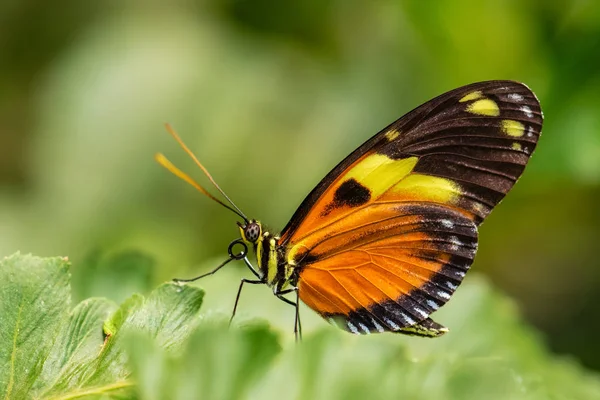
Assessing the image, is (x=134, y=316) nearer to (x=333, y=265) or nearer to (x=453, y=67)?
(x=333, y=265)

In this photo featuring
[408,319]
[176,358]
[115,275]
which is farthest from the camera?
[408,319]

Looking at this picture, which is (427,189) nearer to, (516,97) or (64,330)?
(516,97)

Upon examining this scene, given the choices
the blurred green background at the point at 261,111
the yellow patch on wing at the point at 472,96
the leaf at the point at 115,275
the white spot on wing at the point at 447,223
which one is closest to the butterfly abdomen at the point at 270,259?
the leaf at the point at 115,275

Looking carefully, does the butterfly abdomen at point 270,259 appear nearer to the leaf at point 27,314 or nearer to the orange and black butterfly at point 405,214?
the orange and black butterfly at point 405,214

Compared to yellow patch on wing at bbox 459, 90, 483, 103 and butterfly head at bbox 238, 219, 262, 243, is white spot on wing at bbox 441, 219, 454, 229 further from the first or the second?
butterfly head at bbox 238, 219, 262, 243

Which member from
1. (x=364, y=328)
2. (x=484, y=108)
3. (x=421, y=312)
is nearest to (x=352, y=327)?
(x=364, y=328)

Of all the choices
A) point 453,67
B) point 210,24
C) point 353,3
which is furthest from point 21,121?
point 453,67

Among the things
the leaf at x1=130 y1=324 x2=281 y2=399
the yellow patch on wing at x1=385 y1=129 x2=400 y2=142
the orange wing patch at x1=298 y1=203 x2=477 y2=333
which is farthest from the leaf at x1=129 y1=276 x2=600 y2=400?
the yellow patch on wing at x1=385 y1=129 x2=400 y2=142
